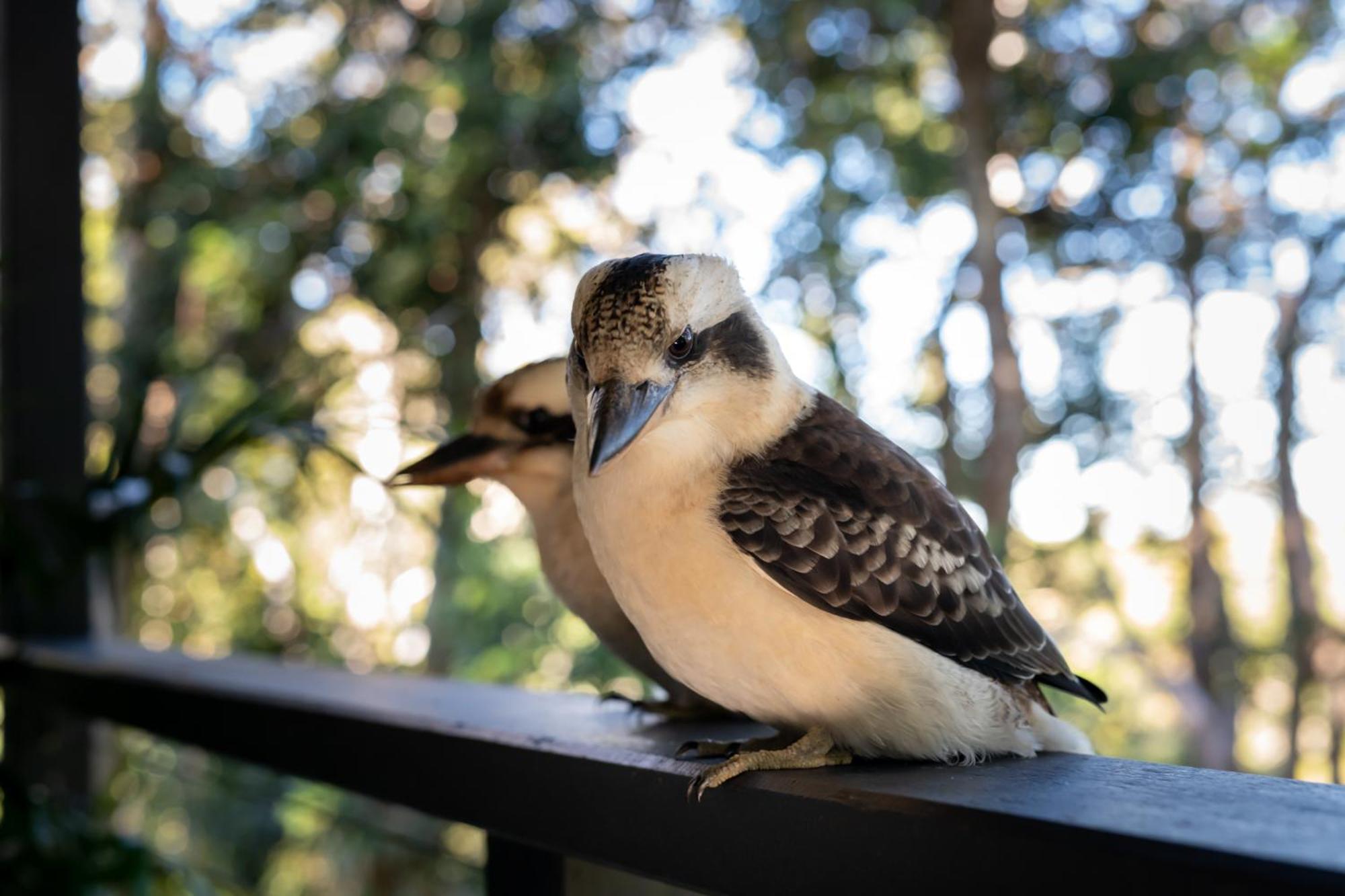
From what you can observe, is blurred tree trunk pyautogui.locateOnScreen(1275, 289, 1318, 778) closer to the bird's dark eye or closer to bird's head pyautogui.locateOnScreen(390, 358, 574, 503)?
bird's head pyautogui.locateOnScreen(390, 358, 574, 503)

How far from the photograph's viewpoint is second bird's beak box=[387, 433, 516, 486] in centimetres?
124

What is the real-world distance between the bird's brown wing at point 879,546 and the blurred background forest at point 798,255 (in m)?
3.12

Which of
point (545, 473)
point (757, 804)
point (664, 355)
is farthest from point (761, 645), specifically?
point (545, 473)

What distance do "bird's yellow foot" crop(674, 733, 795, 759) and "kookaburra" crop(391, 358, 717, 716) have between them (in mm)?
212

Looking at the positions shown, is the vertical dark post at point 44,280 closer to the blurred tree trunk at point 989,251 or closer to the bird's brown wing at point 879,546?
the bird's brown wing at point 879,546

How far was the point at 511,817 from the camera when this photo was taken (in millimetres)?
1076

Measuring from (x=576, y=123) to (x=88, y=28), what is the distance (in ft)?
9.31

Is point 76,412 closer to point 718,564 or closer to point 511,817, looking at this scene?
point 511,817

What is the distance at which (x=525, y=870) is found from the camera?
122cm

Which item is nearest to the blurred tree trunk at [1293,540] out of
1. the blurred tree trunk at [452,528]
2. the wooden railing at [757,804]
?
the blurred tree trunk at [452,528]

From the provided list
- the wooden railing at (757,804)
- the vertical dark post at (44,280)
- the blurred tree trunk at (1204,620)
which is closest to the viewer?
the wooden railing at (757,804)

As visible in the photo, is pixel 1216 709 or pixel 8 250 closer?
pixel 8 250

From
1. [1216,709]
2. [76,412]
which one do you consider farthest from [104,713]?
[1216,709]

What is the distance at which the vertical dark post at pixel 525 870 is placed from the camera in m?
1.21
